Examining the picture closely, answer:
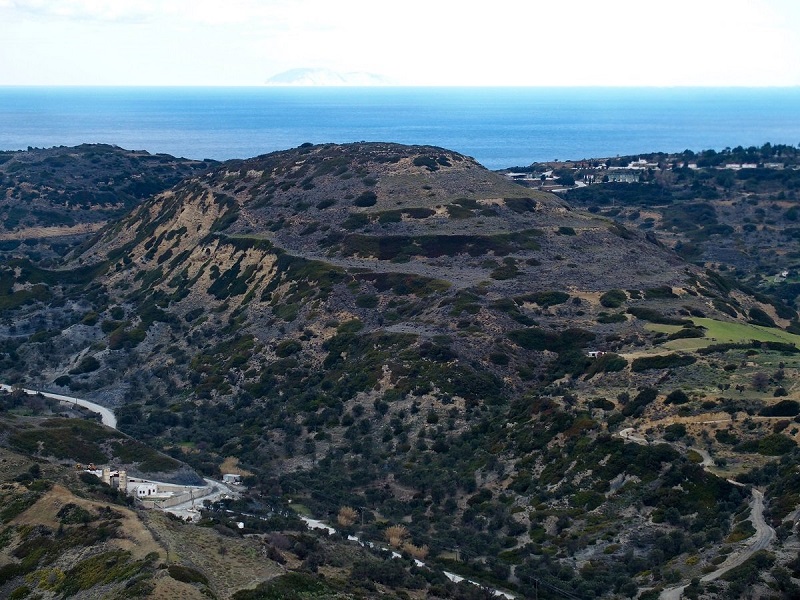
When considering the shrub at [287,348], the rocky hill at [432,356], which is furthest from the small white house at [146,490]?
the shrub at [287,348]

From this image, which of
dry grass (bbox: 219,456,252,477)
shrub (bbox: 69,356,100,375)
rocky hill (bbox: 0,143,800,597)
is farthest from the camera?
shrub (bbox: 69,356,100,375)

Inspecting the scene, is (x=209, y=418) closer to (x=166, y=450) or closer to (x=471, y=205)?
(x=166, y=450)

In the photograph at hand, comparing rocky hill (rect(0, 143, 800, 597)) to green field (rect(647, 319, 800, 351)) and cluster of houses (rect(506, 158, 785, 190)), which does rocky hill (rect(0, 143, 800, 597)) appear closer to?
green field (rect(647, 319, 800, 351))

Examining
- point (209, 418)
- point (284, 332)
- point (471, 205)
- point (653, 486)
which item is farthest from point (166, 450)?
point (471, 205)

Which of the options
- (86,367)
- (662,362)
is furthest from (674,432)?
(86,367)

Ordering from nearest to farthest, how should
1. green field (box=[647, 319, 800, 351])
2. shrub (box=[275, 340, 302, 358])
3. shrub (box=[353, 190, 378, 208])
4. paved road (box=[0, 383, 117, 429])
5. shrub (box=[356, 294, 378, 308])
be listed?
green field (box=[647, 319, 800, 351]) → paved road (box=[0, 383, 117, 429]) → shrub (box=[275, 340, 302, 358]) → shrub (box=[356, 294, 378, 308]) → shrub (box=[353, 190, 378, 208])

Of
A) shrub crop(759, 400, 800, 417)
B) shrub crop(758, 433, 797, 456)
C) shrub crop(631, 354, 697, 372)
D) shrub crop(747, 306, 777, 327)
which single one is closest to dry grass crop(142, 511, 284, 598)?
shrub crop(758, 433, 797, 456)

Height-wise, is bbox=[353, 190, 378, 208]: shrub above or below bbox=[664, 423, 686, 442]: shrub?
above

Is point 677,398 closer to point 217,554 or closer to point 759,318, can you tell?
point 217,554
